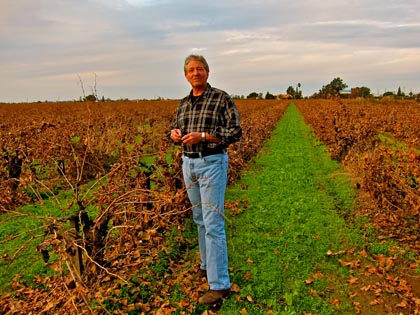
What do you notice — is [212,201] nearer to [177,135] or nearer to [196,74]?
[177,135]

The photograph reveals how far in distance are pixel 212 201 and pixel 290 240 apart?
256cm

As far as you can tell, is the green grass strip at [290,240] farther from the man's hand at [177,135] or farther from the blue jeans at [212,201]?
the man's hand at [177,135]

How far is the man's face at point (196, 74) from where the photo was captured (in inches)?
147

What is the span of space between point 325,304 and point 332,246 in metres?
1.63

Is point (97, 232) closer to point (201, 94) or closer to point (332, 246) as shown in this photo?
point (201, 94)

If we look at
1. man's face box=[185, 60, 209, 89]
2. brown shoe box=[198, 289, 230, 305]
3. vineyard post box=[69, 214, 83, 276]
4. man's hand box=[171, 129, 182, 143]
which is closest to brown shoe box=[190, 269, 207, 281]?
brown shoe box=[198, 289, 230, 305]

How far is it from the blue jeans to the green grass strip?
1.57 feet

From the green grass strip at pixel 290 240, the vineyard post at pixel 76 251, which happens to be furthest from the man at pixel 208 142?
the vineyard post at pixel 76 251

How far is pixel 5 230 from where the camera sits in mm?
6727

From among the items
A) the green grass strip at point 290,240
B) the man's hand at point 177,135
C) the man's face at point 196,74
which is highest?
the man's face at point 196,74

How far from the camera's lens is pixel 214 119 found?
3.80 meters

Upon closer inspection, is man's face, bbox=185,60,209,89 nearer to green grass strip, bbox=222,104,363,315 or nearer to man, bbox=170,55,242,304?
man, bbox=170,55,242,304

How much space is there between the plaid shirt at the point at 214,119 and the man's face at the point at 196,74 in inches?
4.5

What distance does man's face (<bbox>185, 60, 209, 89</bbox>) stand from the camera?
147 inches
